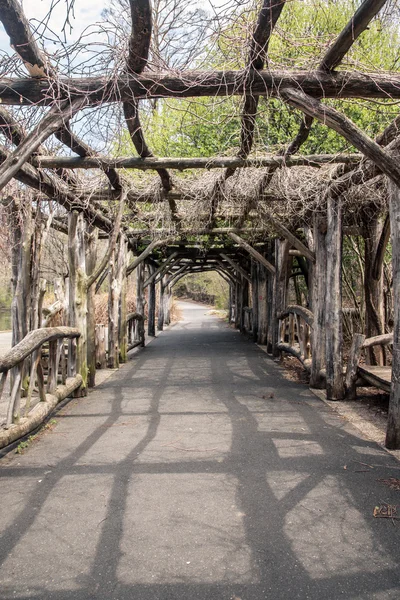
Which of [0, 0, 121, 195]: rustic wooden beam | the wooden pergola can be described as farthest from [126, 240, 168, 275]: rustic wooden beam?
[0, 0, 121, 195]: rustic wooden beam

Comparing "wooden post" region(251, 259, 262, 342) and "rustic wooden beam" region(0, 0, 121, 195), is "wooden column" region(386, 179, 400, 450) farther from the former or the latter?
"wooden post" region(251, 259, 262, 342)

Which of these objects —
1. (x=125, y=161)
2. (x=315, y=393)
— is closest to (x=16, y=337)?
(x=125, y=161)

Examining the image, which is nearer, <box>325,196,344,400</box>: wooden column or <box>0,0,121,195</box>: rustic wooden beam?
<box>0,0,121,195</box>: rustic wooden beam

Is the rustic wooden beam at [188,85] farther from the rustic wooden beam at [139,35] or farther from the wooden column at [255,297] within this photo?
the wooden column at [255,297]

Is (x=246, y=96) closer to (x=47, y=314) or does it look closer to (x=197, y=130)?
(x=47, y=314)

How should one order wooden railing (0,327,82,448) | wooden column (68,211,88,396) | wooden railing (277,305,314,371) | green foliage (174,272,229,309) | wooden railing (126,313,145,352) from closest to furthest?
wooden railing (0,327,82,448)
wooden column (68,211,88,396)
wooden railing (277,305,314,371)
wooden railing (126,313,145,352)
green foliage (174,272,229,309)

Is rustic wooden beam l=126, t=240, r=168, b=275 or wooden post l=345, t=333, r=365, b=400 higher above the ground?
rustic wooden beam l=126, t=240, r=168, b=275

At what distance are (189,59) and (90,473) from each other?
118 inches

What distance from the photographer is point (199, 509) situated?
2936 mm

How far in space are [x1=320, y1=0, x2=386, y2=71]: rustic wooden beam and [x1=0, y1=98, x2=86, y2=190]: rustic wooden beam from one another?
1.49 m

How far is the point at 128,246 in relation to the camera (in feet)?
35.6

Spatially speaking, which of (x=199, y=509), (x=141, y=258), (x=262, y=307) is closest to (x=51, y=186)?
(x=199, y=509)

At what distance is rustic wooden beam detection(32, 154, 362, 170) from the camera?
442 centimetres

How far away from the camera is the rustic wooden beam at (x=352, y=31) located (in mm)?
2321
